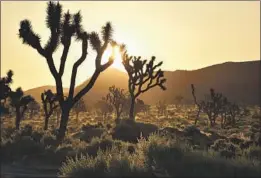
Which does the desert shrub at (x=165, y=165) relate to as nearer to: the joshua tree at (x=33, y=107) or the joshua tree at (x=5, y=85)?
the joshua tree at (x=5, y=85)

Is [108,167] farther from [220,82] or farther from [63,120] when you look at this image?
[220,82]

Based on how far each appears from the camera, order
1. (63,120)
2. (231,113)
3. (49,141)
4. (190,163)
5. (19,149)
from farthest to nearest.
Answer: (231,113), (49,141), (63,120), (19,149), (190,163)

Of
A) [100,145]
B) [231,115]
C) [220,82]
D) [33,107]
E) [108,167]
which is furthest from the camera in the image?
[220,82]

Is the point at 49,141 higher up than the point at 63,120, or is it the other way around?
the point at 63,120

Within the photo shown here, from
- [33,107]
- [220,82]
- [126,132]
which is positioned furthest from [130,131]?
[220,82]

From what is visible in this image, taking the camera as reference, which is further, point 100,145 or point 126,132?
point 126,132

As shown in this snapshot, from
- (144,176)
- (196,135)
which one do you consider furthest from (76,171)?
(196,135)

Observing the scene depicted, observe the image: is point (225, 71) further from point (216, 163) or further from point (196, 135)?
point (216, 163)

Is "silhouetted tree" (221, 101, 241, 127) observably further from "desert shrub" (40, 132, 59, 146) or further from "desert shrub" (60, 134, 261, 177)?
"desert shrub" (60, 134, 261, 177)

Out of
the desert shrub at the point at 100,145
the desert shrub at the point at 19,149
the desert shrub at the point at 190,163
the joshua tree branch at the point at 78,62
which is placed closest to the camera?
the desert shrub at the point at 190,163

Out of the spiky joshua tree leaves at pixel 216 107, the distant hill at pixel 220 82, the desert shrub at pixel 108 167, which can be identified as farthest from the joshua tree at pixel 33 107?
the desert shrub at pixel 108 167

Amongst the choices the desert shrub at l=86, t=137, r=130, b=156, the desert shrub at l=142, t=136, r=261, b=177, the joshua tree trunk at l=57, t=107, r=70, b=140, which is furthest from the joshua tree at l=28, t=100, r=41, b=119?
the desert shrub at l=142, t=136, r=261, b=177

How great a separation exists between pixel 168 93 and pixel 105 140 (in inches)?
5824

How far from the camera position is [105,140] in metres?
22.3
